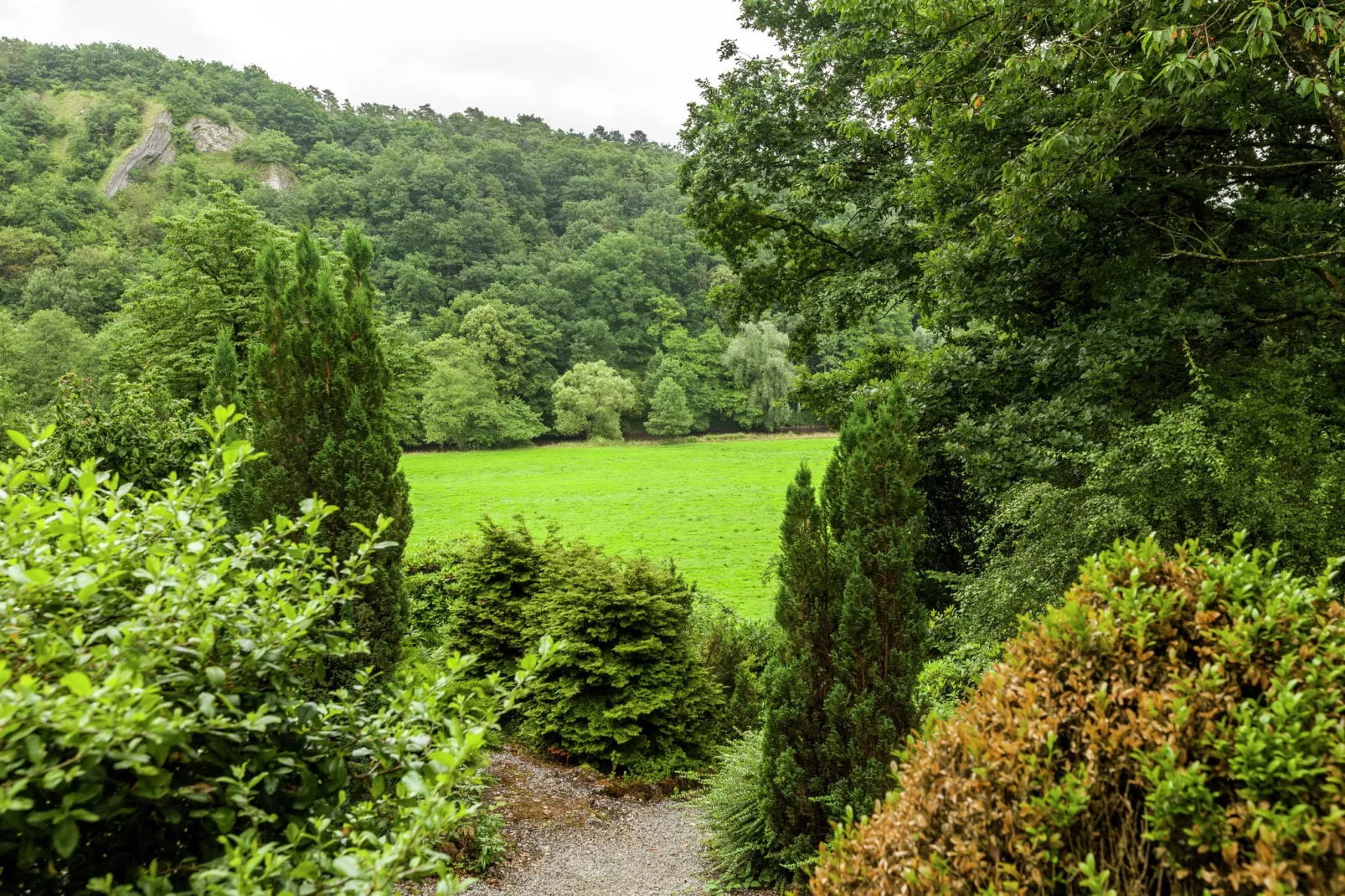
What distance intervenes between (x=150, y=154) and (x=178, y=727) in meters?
102

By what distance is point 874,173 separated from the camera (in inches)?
437

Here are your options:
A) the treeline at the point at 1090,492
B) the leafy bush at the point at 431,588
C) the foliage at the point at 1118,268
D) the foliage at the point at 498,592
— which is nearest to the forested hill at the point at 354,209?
the leafy bush at the point at 431,588

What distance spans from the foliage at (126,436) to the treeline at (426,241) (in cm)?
1639

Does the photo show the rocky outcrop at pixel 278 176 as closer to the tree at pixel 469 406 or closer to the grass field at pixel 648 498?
the tree at pixel 469 406

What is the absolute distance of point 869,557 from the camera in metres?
5.99

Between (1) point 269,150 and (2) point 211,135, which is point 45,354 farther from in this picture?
(2) point 211,135

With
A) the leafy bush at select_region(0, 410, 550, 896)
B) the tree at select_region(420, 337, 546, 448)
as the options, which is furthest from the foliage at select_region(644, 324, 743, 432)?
the leafy bush at select_region(0, 410, 550, 896)

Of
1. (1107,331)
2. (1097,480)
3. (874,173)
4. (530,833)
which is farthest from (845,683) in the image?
(874,173)

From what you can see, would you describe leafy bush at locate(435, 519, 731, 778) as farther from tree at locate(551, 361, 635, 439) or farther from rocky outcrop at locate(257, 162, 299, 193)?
rocky outcrop at locate(257, 162, 299, 193)

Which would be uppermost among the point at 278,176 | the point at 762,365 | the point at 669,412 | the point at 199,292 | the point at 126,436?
the point at 278,176

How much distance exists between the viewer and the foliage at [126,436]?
7.55 meters

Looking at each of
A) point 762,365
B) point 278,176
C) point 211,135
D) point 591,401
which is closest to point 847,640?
point 591,401

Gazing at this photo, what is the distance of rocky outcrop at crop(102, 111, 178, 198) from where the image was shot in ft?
246

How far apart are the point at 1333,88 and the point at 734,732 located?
28.4 feet
